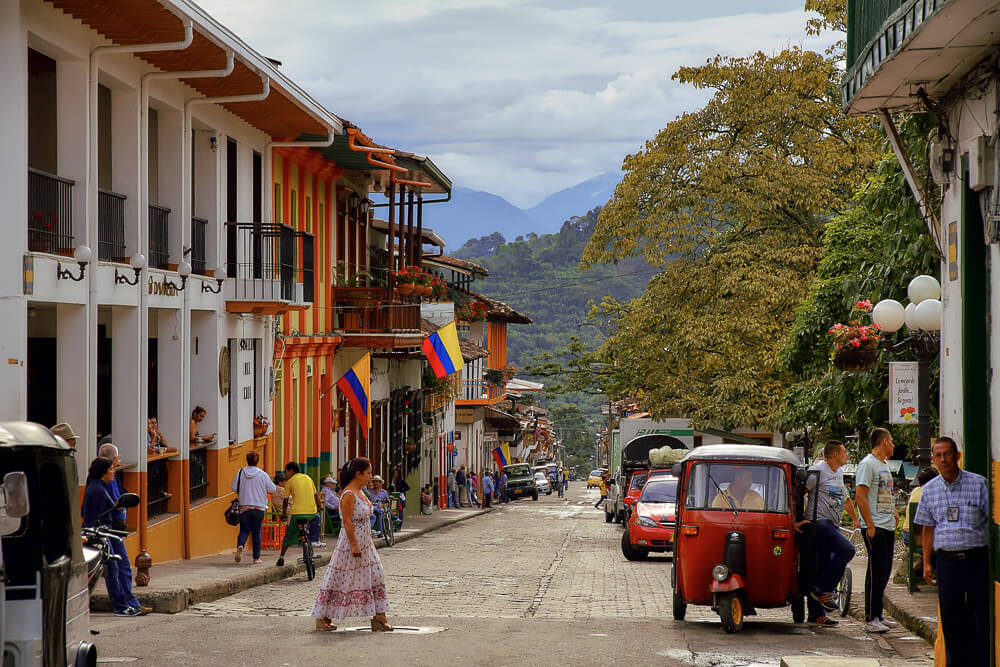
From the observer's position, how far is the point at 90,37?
15.6 metres

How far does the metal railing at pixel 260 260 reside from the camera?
71.2 feet

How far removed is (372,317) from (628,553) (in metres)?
9.07

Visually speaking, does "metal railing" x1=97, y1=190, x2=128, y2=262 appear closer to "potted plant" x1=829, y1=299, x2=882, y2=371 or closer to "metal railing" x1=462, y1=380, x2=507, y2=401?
"potted plant" x1=829, y1=299, x2=882, y2=371

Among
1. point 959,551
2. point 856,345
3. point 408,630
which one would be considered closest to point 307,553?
point 408,630

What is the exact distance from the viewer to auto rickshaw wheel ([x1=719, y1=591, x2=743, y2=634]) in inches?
488

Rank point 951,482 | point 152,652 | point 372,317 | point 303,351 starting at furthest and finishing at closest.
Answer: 1. point 372,317
2. point 303,351
3. point 152,652
4. point 951,482

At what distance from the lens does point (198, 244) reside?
20844 mm

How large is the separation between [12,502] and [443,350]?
23.7 metres

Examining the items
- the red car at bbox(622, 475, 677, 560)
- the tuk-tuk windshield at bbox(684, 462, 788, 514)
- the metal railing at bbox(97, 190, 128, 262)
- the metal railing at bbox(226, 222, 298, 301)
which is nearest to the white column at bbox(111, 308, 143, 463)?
the metal railing at bbox(97, 190, 128, 262)

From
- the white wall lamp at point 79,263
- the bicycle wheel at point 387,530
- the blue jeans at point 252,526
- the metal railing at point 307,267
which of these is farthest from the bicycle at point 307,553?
the bicycle wheel at point 387,530

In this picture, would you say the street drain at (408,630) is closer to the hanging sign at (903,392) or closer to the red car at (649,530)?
the hanging sign at (903,392)

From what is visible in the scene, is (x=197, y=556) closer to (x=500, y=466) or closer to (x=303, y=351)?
(x=303, y=351)

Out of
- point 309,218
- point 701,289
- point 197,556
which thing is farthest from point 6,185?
point 701,289

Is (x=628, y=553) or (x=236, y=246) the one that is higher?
(x=236, y=246)
